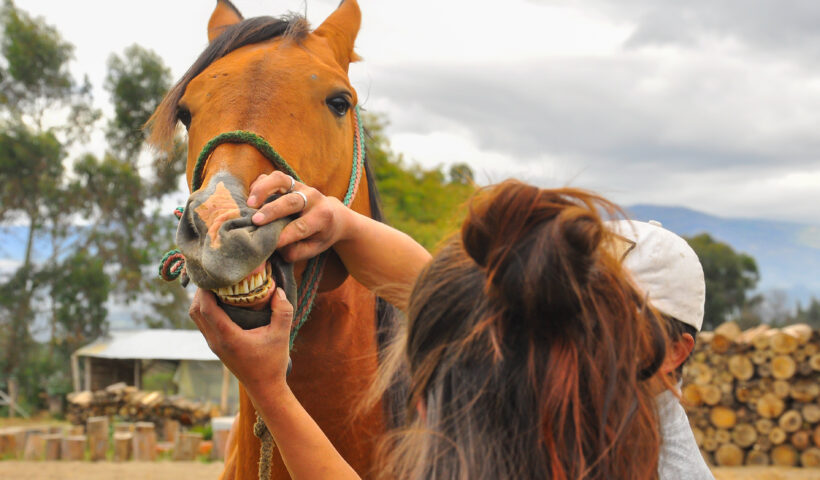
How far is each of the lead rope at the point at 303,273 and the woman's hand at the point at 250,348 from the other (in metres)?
0.23

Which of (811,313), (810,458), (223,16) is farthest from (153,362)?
(811,313)

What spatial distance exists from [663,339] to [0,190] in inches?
1175

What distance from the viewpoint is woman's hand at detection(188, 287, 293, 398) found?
3.62 ft

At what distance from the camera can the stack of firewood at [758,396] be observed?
9844 mm

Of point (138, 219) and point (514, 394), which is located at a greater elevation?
point (138, 219)

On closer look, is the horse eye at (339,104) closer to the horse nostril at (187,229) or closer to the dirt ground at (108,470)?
the horse nostril at (187,229)

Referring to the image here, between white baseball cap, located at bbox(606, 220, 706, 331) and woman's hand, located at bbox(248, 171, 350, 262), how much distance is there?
0.60 meters

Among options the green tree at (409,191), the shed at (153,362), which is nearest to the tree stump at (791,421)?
the green tree at (409,191)

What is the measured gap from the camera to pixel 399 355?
1.13m

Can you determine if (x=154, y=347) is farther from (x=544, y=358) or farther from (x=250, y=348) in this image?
(x=544, y=358)

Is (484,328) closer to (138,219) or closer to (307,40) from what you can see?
(307,40)

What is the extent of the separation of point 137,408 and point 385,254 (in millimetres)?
16909

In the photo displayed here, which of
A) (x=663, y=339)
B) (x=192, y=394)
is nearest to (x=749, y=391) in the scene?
(x=663, y=339)

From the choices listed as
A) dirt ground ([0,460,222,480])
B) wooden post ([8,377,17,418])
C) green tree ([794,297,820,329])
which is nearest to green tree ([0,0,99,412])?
wooden post ([8,377,17,418])
